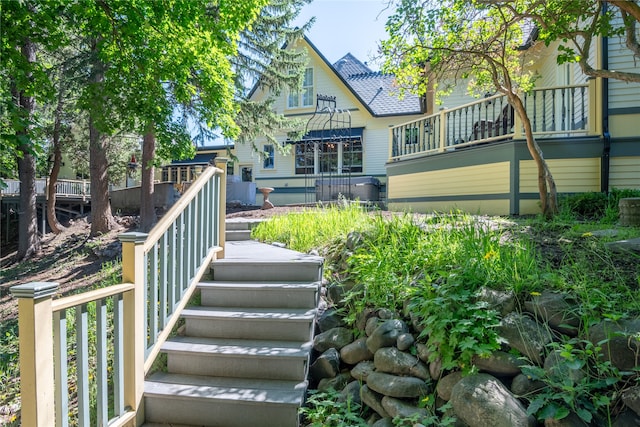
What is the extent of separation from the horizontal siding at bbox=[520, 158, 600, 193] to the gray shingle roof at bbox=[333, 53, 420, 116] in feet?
26.3

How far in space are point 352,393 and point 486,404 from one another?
3.02ft

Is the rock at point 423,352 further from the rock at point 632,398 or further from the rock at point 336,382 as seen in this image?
the rock at point 632,398

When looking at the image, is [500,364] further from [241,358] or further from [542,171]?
[542,171]

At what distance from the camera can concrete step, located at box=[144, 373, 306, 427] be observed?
2.45 metres

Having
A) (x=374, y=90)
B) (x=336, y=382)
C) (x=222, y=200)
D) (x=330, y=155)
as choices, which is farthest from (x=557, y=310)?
(x=374, y=90)

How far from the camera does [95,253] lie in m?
9.64

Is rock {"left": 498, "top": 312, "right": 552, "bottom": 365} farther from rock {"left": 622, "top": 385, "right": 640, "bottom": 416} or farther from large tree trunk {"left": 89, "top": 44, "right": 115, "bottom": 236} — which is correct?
large tree trunk {"left": 89, "top": 44, "right": 115, "bottom": 236}

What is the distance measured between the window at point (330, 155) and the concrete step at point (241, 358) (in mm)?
12513

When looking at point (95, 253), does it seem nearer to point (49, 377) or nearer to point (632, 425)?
point (49, 377)

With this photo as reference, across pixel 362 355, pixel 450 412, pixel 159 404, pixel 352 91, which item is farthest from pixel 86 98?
pixel 352 91

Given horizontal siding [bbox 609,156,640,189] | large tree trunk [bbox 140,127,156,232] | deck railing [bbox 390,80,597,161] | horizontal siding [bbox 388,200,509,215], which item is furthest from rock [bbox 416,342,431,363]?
large tree trunk [bbox 140,127,156,232]

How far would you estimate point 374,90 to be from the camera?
16328 mm

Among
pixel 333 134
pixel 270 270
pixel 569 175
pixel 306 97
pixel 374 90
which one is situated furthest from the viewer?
pixel 306 97

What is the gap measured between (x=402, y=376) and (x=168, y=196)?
13549 mm
